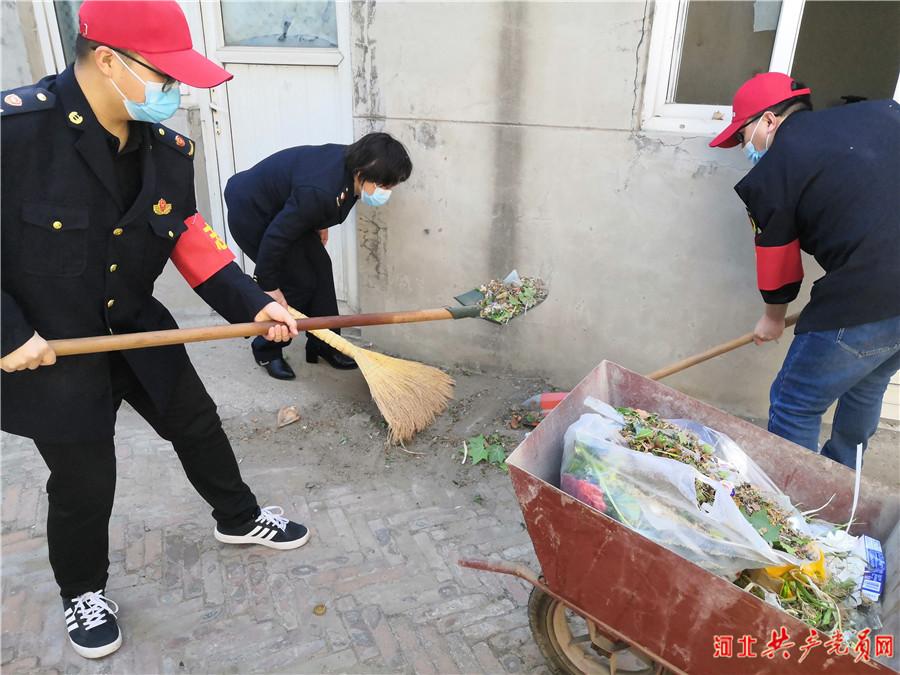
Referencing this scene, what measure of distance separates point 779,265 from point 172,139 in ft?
8.20

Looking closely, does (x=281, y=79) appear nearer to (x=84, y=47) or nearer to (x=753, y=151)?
(x=84, y=47)

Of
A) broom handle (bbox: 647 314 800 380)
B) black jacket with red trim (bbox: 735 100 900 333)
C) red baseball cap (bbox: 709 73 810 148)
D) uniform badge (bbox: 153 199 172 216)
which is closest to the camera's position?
uniform badge (bbox: 153 199 172 216)

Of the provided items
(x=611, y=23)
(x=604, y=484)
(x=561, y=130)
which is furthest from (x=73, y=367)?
(x=611, y=23)

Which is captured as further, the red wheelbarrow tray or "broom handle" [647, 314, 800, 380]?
"broom handle" [647, 314, 800, 380]

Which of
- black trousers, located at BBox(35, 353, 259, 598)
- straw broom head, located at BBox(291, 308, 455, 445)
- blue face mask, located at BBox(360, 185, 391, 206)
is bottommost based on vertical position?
straw broom head, located at BBox(291, 308, 455, 445)

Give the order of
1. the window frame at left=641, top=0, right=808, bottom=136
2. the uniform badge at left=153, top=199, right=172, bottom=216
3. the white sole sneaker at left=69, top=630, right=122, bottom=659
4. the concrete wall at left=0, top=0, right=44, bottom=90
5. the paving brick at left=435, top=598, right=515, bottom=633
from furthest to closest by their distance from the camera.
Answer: the concrete wall at left=0, top=0, right=44, bottom=90 → the window frame at left=641, top=0, right=808, bottom=136 → the paving brick at left=435, top=598, right=515, bottom=633 → the white sole sneaker at left=69, top=630, right=122, bottom=659 → the uniform badge at left=153, top=199, right=172, bottom=216

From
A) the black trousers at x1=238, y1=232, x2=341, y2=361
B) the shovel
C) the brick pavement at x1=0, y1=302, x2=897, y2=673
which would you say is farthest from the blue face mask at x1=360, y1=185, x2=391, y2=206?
the brick pavement at x1=0, y1=302, x2=897, y2=673

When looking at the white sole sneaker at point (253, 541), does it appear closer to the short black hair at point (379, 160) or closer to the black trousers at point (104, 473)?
the black trousers at point (104, 473)

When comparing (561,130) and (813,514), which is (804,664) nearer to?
(813,514)

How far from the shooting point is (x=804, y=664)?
5.21 ft

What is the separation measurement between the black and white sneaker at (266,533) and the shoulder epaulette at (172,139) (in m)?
1.64

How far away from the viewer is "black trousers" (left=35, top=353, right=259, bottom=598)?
221 centimetres

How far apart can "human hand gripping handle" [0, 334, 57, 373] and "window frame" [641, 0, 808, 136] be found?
10.2 ft

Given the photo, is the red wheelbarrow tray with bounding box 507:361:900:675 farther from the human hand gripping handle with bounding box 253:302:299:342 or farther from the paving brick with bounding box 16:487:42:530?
the paving brick with bounding box 16:487:42:530
